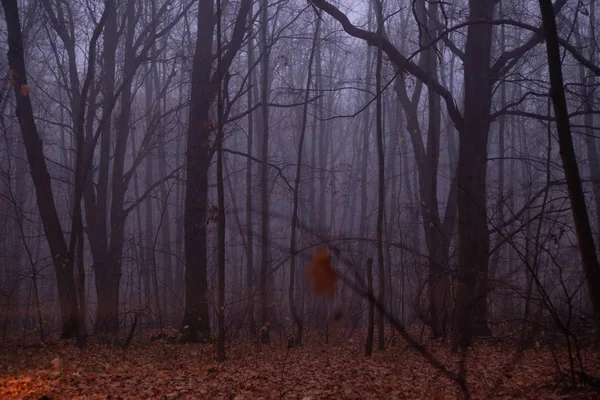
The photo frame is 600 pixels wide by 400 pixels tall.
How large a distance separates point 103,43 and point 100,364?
11.2 m

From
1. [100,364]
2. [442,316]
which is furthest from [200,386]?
[442,316]

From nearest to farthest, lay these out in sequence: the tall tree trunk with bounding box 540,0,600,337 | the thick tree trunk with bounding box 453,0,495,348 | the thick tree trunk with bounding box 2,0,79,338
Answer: the tall tree trunk with bounding box 540,0,600,337 → the thick tree trunk with bounding box 453,0,495,348 → the thick tree trunk with bounding box 2,0,79,338

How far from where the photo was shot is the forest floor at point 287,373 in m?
6.86

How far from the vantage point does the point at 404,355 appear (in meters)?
10.5

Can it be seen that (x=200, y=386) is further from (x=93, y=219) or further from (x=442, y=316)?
(x=93, y=219)

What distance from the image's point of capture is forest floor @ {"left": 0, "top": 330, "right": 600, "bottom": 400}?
686 cm

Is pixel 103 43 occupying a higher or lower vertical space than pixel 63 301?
higher

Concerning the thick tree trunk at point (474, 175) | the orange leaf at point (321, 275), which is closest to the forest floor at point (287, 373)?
the thick tree trunk at point (474, 175)

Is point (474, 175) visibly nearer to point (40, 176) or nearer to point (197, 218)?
point (197, 218)

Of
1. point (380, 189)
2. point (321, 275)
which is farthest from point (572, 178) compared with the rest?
point (321, 275)

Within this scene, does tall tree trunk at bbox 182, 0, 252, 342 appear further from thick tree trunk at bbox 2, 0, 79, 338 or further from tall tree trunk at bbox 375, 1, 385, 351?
tall tree trunk at bbox 375, 1, 385, 351

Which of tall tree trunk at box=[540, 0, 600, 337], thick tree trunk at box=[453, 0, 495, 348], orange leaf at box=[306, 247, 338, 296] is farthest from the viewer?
orange leaf at box=[306, 247, 338, 296]

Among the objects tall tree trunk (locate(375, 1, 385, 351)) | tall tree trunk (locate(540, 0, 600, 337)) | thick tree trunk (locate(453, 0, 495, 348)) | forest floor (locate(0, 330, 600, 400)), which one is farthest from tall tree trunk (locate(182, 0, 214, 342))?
tall tree trunk (locate(540, 0, 600, 337))

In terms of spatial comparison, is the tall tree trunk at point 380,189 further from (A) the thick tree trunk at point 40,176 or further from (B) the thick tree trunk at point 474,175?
(A) the thick tree trunk at point 40,176
